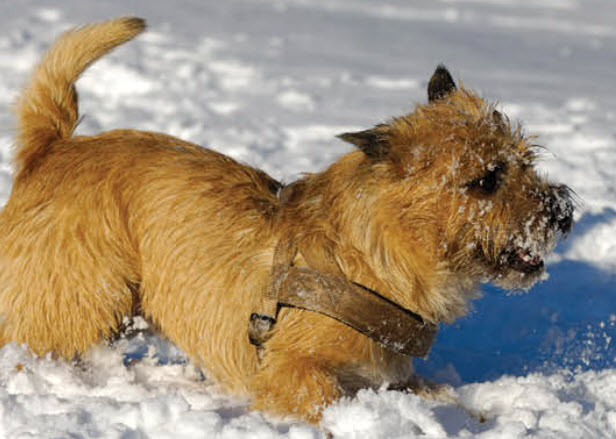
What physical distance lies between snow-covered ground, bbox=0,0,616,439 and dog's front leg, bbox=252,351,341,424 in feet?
0.20

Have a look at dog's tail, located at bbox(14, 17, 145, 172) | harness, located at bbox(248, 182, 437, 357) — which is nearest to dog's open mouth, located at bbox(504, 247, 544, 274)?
harness, located at bbox(248, 182, 437, 357)

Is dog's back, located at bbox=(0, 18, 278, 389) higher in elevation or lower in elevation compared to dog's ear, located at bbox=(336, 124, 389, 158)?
lower

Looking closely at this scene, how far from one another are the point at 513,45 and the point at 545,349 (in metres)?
8.20

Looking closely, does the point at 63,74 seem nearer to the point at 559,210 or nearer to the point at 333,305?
the point at 333,305

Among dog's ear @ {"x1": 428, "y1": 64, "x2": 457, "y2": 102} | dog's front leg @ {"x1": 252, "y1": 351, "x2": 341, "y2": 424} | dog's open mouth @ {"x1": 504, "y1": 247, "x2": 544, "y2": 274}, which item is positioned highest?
dog's ear @ {"x1": 428, "y1": 64, "x2": 457, "y2": 102}

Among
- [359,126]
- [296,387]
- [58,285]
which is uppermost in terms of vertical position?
[359,126]

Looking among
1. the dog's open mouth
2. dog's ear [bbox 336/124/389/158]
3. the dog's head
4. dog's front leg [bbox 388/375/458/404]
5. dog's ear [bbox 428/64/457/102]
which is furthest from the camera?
dog's front leg [bbox 388/375/458/404]

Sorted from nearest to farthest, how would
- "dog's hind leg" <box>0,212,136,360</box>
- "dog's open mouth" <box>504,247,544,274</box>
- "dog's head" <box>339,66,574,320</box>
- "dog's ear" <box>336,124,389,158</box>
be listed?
"dog's ear" <box>336,124,389,158</box>
"dog's head" <box>339,66,574,320</box>
"dog's open mouth" <box>504,247,544,274</box>
"dog's hind leg" <box>0,212,136,360</box>

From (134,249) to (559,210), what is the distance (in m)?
1.48

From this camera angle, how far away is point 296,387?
2.66 m

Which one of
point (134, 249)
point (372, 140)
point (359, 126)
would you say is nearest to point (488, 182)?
point (372, 140)

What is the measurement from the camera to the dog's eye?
2.58m

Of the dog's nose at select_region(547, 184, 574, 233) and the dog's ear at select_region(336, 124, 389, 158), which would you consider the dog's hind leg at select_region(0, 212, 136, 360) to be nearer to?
the dog's ear at select_region(336, 124, 389, 158)

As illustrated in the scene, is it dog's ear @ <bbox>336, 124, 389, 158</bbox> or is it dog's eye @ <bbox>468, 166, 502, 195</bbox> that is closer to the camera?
dog's ear @ <bbox>336, 124, 389, 158</bbox>
